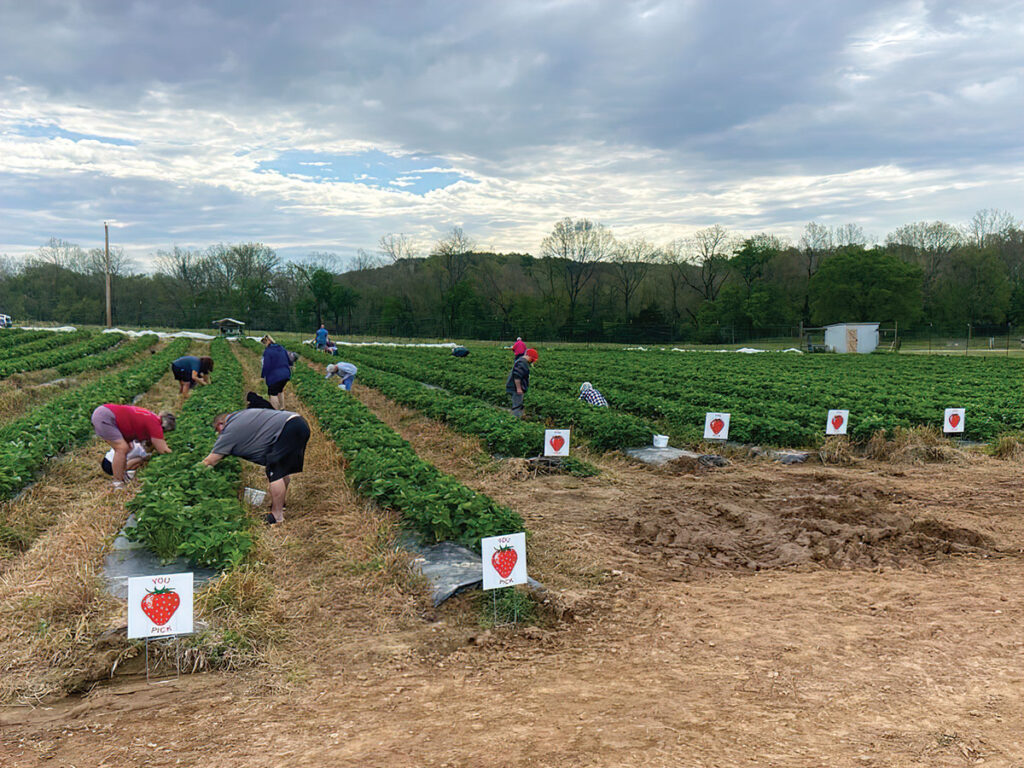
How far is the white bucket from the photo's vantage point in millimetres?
8414

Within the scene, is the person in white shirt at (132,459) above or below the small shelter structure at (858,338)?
below

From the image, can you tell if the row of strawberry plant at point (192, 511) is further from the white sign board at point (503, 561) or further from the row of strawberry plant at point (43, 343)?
the row of strawberry plant at point (43, 343)

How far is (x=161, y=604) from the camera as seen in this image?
182 inches

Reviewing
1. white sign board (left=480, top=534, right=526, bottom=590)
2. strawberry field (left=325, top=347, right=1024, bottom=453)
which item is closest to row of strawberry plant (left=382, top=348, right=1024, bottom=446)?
strawberry field (left=325, top=347, right=1024, bottom=453)

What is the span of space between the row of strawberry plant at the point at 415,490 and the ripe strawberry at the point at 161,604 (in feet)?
7.87

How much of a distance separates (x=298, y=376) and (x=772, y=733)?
64.6 feet

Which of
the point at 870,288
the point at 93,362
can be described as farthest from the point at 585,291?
the point at 93,362

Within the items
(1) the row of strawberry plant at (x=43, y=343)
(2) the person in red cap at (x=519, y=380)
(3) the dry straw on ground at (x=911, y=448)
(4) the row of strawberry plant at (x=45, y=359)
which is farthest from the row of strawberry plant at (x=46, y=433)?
(1) the row of strawberry plant at (x=43, y=343)

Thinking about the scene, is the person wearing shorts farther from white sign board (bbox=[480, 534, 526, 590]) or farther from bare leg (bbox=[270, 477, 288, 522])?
white sign board (bbox=[480, 534, 526, 590])

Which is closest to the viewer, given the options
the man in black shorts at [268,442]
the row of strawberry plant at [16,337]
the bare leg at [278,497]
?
the man in black shorts at [268,442]

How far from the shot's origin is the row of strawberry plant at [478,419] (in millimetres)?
11125

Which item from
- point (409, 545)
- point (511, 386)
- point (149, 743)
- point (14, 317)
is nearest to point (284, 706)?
point (149, 743)

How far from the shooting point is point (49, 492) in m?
8.66

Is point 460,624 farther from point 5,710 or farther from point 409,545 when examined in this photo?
point 5,710
